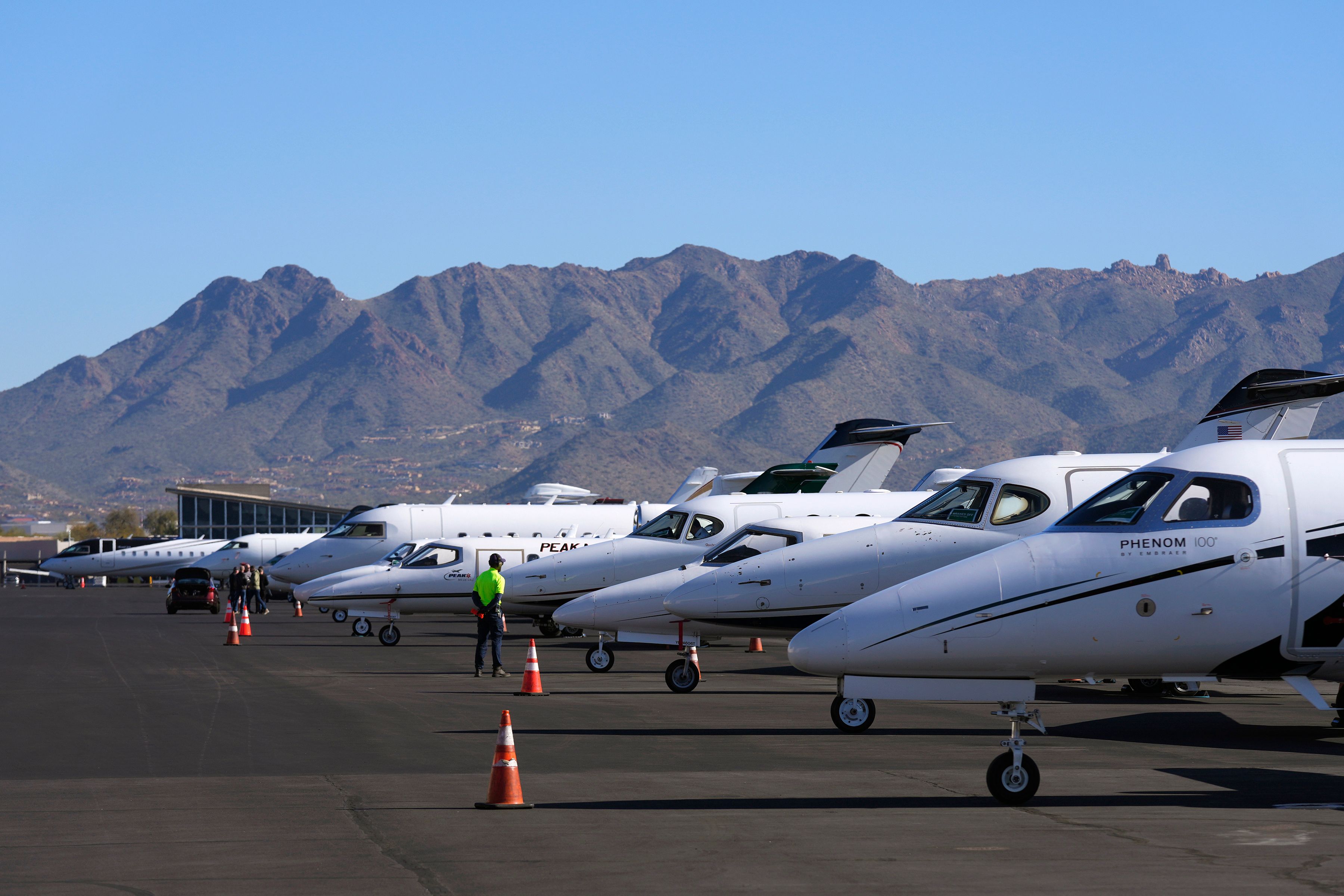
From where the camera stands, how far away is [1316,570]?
11992mm

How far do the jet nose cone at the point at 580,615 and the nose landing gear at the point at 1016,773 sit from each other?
1234 cm

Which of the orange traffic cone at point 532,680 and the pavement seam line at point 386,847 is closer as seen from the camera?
the pavement seam line at point 386,847

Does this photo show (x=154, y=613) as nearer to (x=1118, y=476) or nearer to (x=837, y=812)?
(x=1118, y=476)

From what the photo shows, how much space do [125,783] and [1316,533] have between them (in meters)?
9.99

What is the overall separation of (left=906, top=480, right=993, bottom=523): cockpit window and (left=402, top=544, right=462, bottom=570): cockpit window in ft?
58.3

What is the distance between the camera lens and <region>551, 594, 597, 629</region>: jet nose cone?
2330 centimetres

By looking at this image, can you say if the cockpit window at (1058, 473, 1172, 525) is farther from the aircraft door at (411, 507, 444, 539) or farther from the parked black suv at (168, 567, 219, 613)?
the parked black suv at (168, 567, 219, 613)

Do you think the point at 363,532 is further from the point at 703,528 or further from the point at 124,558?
the point at 124,558

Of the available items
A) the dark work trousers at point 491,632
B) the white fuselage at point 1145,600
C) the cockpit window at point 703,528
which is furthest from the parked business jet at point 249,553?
the white fuselage at point 1145,600

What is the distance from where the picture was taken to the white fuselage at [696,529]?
2738 cm

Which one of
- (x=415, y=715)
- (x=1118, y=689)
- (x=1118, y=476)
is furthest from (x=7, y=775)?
(x=1118, y=689)

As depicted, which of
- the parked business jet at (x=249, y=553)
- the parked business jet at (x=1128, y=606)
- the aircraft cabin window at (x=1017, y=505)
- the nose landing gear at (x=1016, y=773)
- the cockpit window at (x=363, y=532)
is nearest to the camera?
the nose landing gear at (x=1016, y=773)

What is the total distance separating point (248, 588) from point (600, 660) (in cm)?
3434

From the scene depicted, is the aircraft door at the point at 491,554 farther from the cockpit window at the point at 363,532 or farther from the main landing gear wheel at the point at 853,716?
the main landing gear wheel at the point at 853,716
